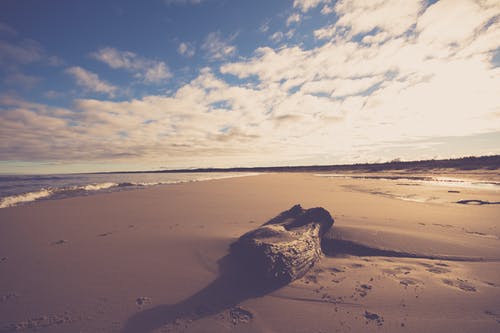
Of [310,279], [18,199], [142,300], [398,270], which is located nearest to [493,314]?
[398,270]

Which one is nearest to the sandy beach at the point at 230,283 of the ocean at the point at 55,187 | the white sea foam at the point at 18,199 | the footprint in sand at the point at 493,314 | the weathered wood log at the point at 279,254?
the footprint in sand at the point at 493,314

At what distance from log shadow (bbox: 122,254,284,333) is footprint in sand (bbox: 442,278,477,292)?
2.22 metres

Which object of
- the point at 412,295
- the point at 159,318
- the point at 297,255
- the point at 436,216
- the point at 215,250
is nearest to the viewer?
the point at 159,318

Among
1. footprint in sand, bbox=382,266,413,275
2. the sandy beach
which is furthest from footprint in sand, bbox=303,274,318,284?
footprint in sand, bbox=382,266,413,275

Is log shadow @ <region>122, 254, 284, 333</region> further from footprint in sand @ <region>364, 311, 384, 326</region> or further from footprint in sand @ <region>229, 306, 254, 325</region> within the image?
footprint in sand @ <region>364, 311, 384, 326</region>

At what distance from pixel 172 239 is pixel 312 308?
328 cm

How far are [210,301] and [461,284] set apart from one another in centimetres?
322

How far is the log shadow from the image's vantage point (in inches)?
94.5

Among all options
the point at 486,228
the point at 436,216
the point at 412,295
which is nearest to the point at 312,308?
the point at 412,295

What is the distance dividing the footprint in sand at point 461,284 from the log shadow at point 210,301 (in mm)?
2220

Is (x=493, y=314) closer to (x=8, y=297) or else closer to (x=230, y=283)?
(x=230, y=283)

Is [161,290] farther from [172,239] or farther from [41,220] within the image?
[41,220]

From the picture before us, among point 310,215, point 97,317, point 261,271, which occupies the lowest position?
point 97,317

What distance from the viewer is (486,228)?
5.27 metres
